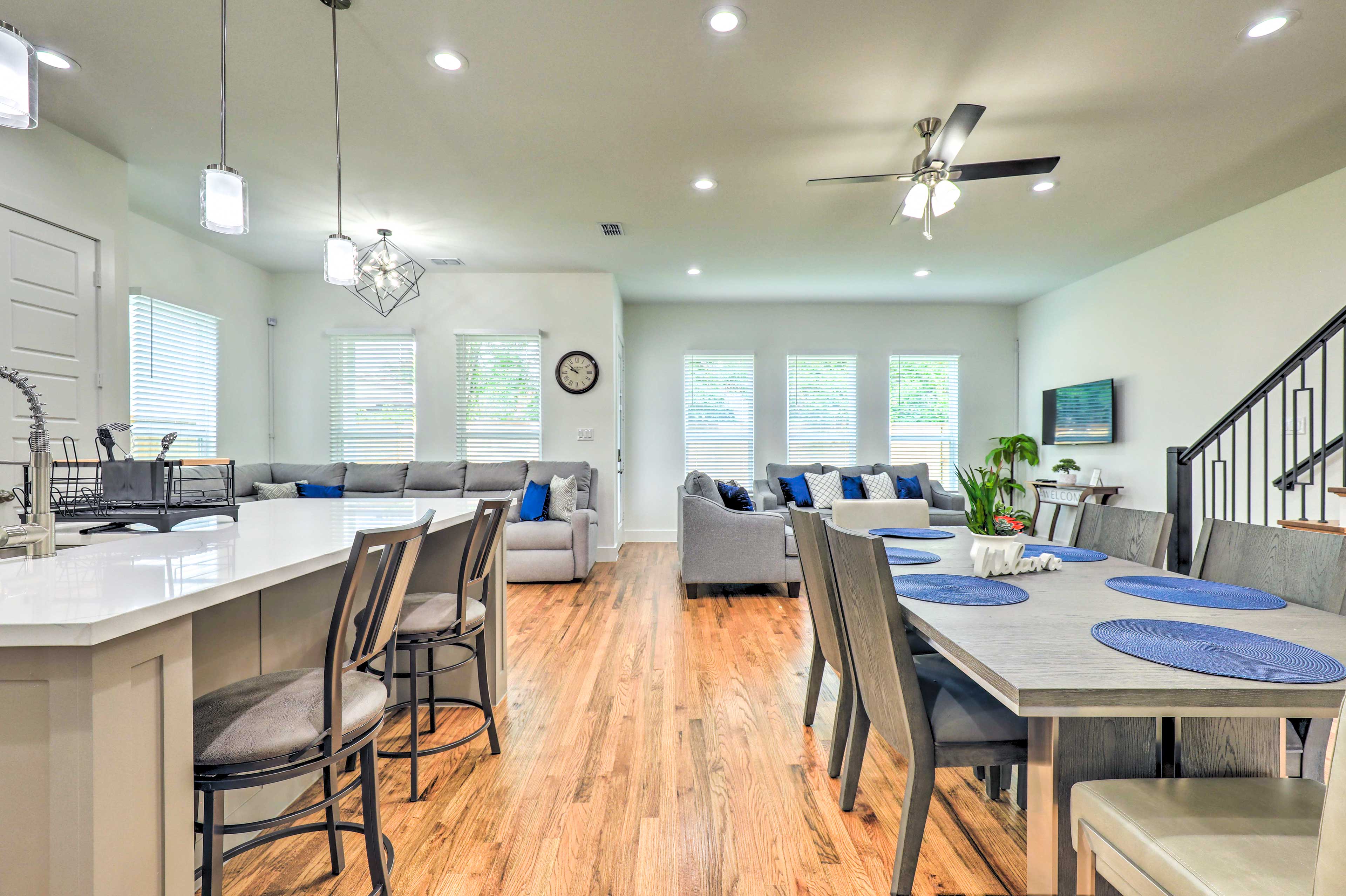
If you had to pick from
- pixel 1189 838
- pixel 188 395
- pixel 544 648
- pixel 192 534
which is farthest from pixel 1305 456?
pixel 188 395

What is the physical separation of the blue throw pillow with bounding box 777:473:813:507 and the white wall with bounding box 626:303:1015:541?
2.96 feet

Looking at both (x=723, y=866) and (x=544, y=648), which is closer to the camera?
(x=723, y=866)

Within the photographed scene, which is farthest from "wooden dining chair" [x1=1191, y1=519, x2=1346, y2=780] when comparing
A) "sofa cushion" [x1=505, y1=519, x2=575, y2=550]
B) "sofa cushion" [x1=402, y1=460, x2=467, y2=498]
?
"sofa cushion" [x1=402, y1=460, x2=467, y2=498]

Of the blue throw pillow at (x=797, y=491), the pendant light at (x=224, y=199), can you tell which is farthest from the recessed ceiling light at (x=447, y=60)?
the blue throw pillow at (x=797, y=491)

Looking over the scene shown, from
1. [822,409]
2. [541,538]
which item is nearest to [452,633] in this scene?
[541,538]

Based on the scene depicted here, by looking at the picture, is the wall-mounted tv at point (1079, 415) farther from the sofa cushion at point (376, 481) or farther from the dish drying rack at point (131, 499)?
the dish drying rack at point (131, 499)

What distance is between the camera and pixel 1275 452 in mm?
4262

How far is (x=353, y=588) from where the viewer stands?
4.03ft

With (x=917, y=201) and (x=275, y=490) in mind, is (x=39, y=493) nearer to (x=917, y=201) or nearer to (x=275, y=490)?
(x=917, y=201)

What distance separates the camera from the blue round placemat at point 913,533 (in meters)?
2.66

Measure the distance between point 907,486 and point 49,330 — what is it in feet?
22.5

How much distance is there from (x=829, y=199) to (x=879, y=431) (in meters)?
3.96

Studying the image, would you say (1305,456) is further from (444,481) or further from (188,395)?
(188,395)

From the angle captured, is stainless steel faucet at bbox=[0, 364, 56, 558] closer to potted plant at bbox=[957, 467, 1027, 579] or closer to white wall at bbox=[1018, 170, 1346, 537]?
potted plant at bbox=[957, 467, 1027, 579]
